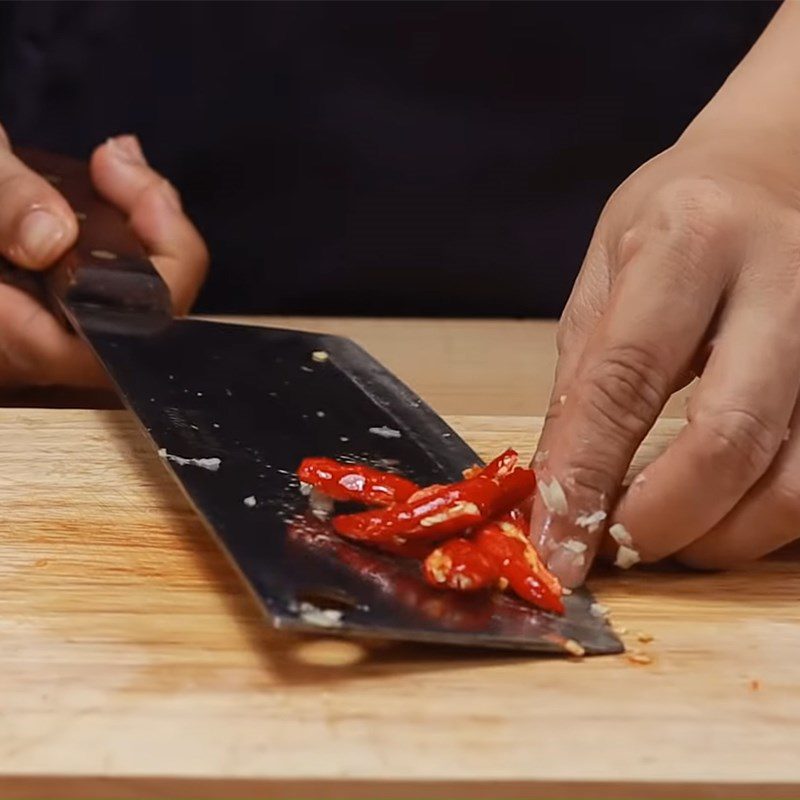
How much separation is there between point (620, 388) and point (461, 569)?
0.22 m

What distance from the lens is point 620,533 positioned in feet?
4.07

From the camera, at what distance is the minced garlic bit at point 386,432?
145cm

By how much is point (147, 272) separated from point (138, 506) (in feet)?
1.44

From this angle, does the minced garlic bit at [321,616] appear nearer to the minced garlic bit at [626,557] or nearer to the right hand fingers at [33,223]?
the minced garlic bit at [626,557]

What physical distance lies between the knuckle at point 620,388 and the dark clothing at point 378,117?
1042 mm

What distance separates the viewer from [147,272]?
1724 mm

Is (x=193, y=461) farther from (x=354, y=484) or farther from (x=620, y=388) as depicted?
(x=620, y=388)

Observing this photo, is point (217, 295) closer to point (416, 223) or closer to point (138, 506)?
point (416, 223)

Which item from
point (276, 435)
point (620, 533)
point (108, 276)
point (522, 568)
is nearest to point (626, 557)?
point (620, 533)

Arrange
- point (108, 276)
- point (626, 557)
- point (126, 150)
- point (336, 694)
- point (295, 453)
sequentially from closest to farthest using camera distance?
1. point (336, 694)
2. point (626, 557)
3. point (295, 453)
4. point (108, 276)
5. point (126, 150)

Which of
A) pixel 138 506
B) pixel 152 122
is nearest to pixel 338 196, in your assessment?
pixel 152 122

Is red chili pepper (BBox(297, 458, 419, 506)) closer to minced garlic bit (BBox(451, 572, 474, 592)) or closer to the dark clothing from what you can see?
minced garlic bit (BBox(451, 572, 474, 592))

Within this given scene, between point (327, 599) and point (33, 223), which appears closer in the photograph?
point (327, 599)

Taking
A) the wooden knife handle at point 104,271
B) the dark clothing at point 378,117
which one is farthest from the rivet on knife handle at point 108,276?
the dark clothing at point 378,117
